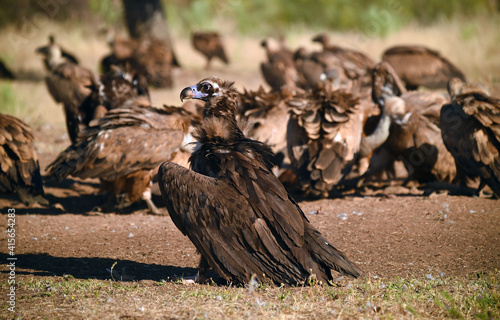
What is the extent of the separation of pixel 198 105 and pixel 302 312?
476 centimetres

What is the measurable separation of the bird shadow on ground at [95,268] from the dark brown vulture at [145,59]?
31.9 feet

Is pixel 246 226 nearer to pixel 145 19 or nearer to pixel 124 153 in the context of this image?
pixel 124 153

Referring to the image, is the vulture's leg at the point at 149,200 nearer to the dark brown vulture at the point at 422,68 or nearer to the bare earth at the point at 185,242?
the bare earth at the point at 185,242

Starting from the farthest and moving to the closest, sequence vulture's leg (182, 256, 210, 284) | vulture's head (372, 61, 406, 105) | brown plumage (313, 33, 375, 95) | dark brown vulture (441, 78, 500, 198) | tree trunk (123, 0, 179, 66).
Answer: tree trunk (123, 0, 179, 66), brown plumage (313, 33, 375, 95), vulture's head (372, 61, 406, 105), dark brown vulture (441, 78, 500, 198), vulture's leg (182, 256, 210, 284)

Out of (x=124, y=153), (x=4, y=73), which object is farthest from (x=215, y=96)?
(x=4, y=73)

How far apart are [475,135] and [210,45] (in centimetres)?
1237

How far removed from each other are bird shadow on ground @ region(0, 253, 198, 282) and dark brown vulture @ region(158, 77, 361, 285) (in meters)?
A: 0.55

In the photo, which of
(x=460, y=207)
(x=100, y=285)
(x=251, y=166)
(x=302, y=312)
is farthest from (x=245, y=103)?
(x=302, y=312)

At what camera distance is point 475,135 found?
6246 mm

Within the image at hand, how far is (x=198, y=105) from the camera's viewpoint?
773 cm

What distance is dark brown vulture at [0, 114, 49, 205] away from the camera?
6.50m

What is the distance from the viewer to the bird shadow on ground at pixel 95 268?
14.8 feet

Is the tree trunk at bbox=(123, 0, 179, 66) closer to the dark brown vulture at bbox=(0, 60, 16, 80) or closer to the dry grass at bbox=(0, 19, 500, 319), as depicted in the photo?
the dark brown vulture at bbox=(0, 60, 16, 80)

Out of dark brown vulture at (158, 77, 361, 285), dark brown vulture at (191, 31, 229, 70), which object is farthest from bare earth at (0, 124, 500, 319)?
dark brown vulture at (191, 31, 229, 70)
